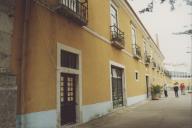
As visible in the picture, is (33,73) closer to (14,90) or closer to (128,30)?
(14,90)

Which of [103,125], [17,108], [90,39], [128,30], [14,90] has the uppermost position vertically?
[128,30]

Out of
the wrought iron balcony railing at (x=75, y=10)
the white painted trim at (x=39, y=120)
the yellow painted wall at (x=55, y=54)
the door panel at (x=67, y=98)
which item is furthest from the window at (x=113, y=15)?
the white painted trim at (x=39, y=120)

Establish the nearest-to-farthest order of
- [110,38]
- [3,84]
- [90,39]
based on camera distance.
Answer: [3,84], [90,39], [110,38]

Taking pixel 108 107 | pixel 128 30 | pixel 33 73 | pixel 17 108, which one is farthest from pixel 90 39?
pixel 128 30

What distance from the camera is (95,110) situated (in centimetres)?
1173

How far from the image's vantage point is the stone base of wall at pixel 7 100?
593 cm

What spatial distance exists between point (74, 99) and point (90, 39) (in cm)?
288

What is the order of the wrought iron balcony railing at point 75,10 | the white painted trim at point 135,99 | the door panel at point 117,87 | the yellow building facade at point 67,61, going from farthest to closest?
the white painted trim at point 135,99 → the door panel at point 117,87 → the wrought iron balcony railing at point 75,10 → the yellow building facade at point 67,61

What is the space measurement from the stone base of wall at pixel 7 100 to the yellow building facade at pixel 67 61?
710 mm

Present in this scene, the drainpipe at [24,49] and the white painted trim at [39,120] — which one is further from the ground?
the drainpipe at [24,49]

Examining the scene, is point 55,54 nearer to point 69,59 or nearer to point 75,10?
point 69,59

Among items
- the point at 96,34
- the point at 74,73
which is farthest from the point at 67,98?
the point at 96,34

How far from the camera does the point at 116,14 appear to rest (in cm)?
1662

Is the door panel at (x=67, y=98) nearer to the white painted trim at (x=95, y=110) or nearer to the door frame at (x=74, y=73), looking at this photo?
the door frame at (x=74, y=73)
